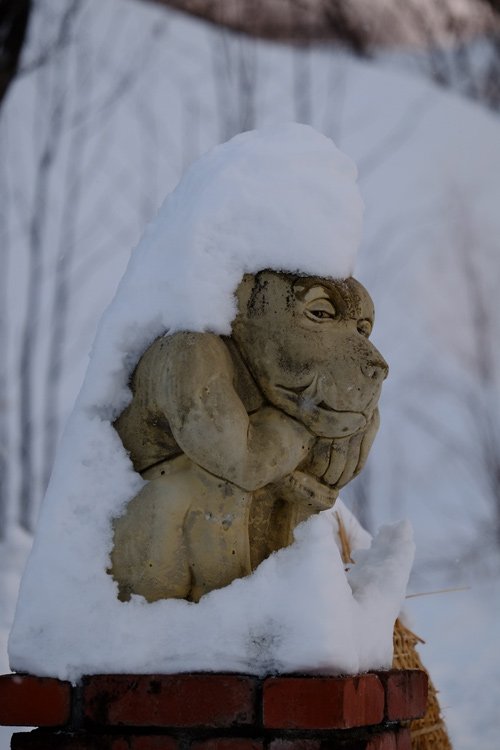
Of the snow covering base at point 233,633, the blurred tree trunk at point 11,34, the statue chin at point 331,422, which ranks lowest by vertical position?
the snow covering base at point 233,633

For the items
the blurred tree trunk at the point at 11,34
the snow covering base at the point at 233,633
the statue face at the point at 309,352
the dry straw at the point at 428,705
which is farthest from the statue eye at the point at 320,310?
the blurred tree trunk at the point at 11,34

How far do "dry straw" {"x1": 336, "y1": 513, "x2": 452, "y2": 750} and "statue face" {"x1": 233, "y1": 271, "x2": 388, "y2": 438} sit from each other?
721mm

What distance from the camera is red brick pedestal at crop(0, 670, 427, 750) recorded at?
173 centimetres

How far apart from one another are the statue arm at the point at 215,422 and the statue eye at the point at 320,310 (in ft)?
0.60

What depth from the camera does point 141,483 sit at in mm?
1942

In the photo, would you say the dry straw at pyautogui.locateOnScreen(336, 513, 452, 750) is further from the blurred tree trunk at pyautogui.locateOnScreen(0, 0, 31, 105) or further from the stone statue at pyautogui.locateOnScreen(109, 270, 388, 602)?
the blurred tree trunk at pyautogui.locateOnScreen(0, 0, 31, 105)

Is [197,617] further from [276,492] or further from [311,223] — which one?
[311,223]

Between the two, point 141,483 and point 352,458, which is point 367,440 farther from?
point 141,483

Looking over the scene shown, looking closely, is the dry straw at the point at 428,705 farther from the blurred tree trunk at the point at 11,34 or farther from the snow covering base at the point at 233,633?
the blurred tree trunk at the point at 11,34

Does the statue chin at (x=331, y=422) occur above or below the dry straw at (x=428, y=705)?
above

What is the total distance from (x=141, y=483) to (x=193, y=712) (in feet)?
1.41

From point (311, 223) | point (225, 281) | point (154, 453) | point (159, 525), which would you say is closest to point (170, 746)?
point (159, 525)

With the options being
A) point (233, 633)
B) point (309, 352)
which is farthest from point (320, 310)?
point (233, 633)

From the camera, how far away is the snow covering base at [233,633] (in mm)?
1776
